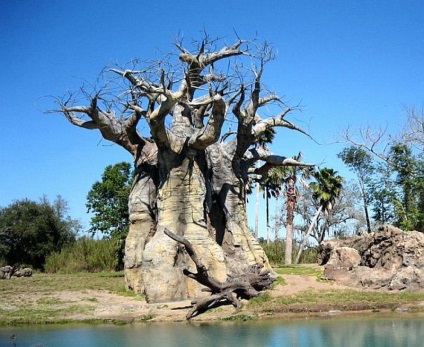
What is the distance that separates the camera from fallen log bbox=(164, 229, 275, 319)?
1359 centimetres

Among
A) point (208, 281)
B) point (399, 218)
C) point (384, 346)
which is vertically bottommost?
point (384, 346)

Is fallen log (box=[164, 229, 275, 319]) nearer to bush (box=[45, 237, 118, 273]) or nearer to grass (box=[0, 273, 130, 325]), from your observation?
grass (box=[0, 273, 130, 325])

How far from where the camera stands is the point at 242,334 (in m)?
10.8

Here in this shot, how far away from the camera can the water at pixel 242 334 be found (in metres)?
9.85

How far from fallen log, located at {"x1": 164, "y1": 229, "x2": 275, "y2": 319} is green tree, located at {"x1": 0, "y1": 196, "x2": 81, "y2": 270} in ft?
87.9

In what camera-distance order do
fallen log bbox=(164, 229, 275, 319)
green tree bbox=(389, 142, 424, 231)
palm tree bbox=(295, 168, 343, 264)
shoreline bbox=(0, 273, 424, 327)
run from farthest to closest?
palm tree bbox=(295, 168, 343, 264) < green tree bbox=(389, 142, 424, 231) < fallen log bbox=(164, 229, 275, 319) < shoreline bbox=(0, 273, 424, 327)

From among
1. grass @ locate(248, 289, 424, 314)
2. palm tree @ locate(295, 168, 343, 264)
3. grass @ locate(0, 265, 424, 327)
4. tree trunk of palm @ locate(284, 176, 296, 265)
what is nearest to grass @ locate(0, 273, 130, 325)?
grass @ locate(0, 265, 424, 327)

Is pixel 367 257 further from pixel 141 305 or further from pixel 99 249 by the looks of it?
pixel 99 249

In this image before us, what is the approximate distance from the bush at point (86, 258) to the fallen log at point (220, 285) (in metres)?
19.9

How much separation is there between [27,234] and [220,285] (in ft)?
89.7

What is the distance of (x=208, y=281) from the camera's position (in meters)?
13.9

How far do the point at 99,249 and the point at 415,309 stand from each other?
24942 mm

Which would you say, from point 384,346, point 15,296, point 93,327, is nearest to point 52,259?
point 15,296

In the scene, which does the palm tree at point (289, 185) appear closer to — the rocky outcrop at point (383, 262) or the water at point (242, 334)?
the rocky outcrop at point (383, 262)
